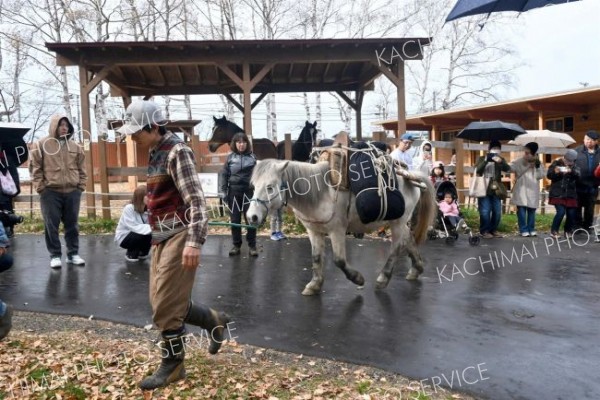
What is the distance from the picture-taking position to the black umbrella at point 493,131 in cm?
957

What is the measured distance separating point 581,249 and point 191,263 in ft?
23.5

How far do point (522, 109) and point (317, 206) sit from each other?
14.4 m

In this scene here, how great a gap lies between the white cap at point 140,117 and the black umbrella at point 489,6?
184 cm

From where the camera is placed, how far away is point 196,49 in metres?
10.4

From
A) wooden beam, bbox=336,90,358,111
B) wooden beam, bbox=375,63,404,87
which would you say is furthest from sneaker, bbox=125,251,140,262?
wooden beam, bbox=336,90,358,111

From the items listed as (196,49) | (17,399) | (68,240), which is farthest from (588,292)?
(196,49)

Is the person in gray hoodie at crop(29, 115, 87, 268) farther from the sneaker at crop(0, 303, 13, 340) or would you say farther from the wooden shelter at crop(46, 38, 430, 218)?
the wooden shelter at crop(46, 38, 430, 218)

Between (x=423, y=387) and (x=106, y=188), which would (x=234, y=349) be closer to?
(x=423, y=387)

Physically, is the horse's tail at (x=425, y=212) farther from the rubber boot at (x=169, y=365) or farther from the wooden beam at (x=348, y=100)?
the wooden beam at (x=348, y=100)

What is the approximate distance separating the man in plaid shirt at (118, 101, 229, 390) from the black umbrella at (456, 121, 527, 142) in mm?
7928

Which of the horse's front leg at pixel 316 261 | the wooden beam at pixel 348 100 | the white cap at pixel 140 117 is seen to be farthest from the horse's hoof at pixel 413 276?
the wooden beam at pixel 348 100

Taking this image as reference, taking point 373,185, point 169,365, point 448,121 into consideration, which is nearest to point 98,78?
point 373,185

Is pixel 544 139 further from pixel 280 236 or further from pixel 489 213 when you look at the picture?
pixel 280 236

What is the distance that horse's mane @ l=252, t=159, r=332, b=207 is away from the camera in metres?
4.66
